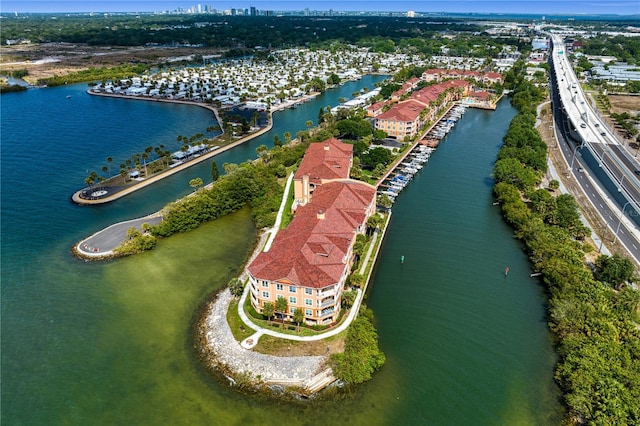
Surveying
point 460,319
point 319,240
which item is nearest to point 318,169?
point 319,240

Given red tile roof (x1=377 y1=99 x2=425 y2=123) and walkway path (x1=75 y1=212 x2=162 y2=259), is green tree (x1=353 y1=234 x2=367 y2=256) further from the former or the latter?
red tile roof (x1=377 y1=99 x2=425 y2=123)

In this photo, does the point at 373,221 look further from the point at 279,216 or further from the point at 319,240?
the point at 279,216

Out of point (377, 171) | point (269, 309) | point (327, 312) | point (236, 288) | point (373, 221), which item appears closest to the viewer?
point (269, 309)

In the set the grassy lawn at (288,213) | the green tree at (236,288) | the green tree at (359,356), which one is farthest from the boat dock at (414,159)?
the green tree at (359,356)

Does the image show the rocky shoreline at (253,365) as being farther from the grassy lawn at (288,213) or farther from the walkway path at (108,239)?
the walkway path at (108,239)

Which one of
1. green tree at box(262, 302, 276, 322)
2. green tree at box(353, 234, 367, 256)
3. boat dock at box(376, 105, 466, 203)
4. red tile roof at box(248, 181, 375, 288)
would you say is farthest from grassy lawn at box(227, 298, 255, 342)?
boat dock at box(376, 105, 466, 203)
